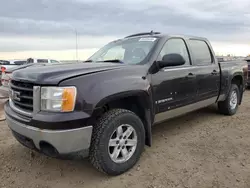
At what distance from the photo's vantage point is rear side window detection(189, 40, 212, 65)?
478cm

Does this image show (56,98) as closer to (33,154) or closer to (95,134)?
(95,134)

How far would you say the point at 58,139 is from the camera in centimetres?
261

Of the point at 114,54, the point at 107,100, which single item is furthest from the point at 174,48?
the point at 107,100

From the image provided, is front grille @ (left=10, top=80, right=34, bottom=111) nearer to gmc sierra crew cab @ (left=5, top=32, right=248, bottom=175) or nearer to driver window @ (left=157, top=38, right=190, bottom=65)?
gmc sierra crew cab @ (left=5, top=32, right=248, bottom=175)

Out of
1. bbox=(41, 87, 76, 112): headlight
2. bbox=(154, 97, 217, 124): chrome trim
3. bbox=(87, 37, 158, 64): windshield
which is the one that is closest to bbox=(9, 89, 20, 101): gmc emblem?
bbox=(41, 87, 76, 112): headlight

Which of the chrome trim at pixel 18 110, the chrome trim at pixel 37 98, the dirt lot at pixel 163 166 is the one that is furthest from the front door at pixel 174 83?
the chrome trim at pixel 18 110

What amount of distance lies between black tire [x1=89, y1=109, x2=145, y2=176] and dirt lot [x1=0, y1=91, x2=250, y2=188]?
14cm

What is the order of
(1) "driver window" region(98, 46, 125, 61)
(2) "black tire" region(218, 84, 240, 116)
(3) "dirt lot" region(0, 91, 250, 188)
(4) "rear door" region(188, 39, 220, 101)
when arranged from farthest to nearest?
(2) "black tire" region(218, 84, 240, 116) → (4) "rear door" region(188, 39, 220, 101) → (1) "driver window" region(98, 46, 125, 61) → (3) "dirt lot" region(0, 91, 250, 188)

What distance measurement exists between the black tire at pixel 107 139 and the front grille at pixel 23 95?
830 millimetres

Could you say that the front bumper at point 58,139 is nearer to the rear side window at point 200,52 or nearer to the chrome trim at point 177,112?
the chrome trim at point 177,112

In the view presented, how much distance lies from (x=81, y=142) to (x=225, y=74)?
4092 mm

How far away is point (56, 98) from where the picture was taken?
2.63 metres

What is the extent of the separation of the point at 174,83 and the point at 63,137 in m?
A: 2.12

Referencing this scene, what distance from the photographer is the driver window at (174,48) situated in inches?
156
